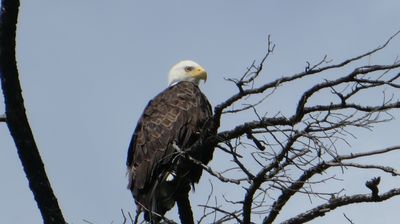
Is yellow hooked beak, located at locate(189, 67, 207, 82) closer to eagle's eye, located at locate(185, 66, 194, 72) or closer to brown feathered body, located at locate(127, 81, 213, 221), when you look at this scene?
eagle's eye, located at locate(185, 66, 194, 72)

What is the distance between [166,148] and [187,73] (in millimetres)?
2220

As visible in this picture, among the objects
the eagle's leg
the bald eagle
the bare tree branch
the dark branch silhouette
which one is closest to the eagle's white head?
the bald eagle

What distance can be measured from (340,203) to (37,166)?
1893 mm

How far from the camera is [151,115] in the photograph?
23.7ft

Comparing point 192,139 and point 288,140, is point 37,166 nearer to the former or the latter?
point 288,140

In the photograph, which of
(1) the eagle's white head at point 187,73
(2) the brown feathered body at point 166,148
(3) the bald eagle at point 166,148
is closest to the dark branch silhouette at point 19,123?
(3) the bald eagle at point 166,148

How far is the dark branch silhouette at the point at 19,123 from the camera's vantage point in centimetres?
349

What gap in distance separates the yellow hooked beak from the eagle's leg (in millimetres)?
2664

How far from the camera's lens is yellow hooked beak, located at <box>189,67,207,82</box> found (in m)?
8.69

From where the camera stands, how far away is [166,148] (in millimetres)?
6711

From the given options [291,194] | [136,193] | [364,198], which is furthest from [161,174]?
[364,198]

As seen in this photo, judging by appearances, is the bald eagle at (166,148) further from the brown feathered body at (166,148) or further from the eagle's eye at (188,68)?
the eagle's eye at (188,68)

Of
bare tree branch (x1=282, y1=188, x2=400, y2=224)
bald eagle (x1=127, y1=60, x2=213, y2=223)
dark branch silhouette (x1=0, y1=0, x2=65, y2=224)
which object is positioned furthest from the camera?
bald eagle (x1=127, y1=60, x2=213, y2=223)

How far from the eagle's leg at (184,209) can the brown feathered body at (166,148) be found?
41mm
